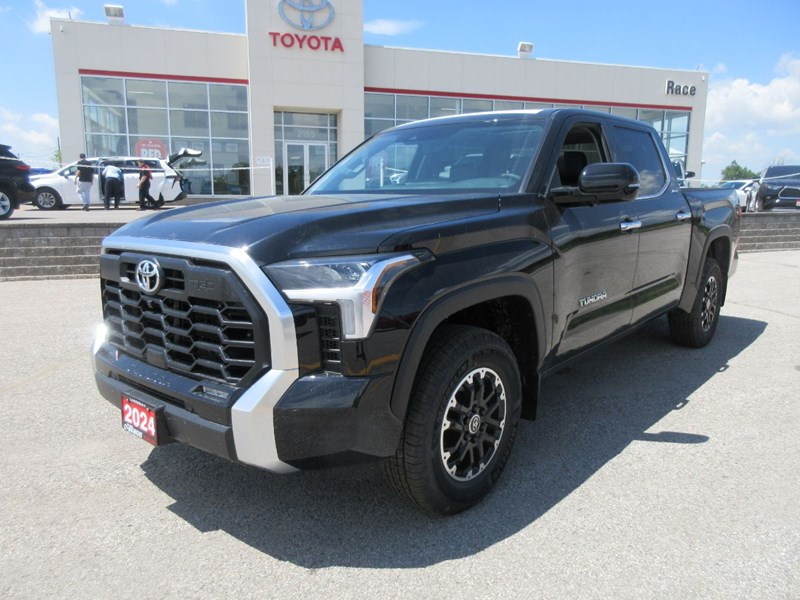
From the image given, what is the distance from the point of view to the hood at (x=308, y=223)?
222 cm

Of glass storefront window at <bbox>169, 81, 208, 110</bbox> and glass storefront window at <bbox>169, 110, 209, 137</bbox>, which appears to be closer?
glass storefront window at <bbox>169, 81, 208, 110</bbox>

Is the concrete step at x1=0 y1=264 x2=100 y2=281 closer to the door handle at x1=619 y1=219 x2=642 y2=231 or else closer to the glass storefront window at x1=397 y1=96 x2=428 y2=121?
the door handle at x1=619 y1=219 x2=642 y2=231

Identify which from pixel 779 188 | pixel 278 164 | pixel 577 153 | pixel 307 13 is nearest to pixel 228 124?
pixel 278 164

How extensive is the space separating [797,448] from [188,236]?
3504 mm

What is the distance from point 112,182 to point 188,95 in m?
7.15

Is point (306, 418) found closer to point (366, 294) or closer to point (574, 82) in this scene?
point (366, 294)

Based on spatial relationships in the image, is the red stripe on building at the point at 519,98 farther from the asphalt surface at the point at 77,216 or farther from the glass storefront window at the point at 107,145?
the glass storefront window at the point at 107,145

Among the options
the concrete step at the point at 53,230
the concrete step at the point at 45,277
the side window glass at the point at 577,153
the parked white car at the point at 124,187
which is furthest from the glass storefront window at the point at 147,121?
the side window glass at the point at 577,153

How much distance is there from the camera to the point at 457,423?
2.61 m

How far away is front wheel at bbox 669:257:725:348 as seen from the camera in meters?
5.22

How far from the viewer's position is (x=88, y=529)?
2625 millimetres

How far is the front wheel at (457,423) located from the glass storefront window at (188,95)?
2336cm

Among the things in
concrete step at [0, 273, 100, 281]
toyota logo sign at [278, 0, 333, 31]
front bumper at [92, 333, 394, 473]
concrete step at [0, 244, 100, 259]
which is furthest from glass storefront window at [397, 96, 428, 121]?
front bumper at [92, 333, 394, 473]

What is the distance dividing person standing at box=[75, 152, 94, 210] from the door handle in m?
17.8
